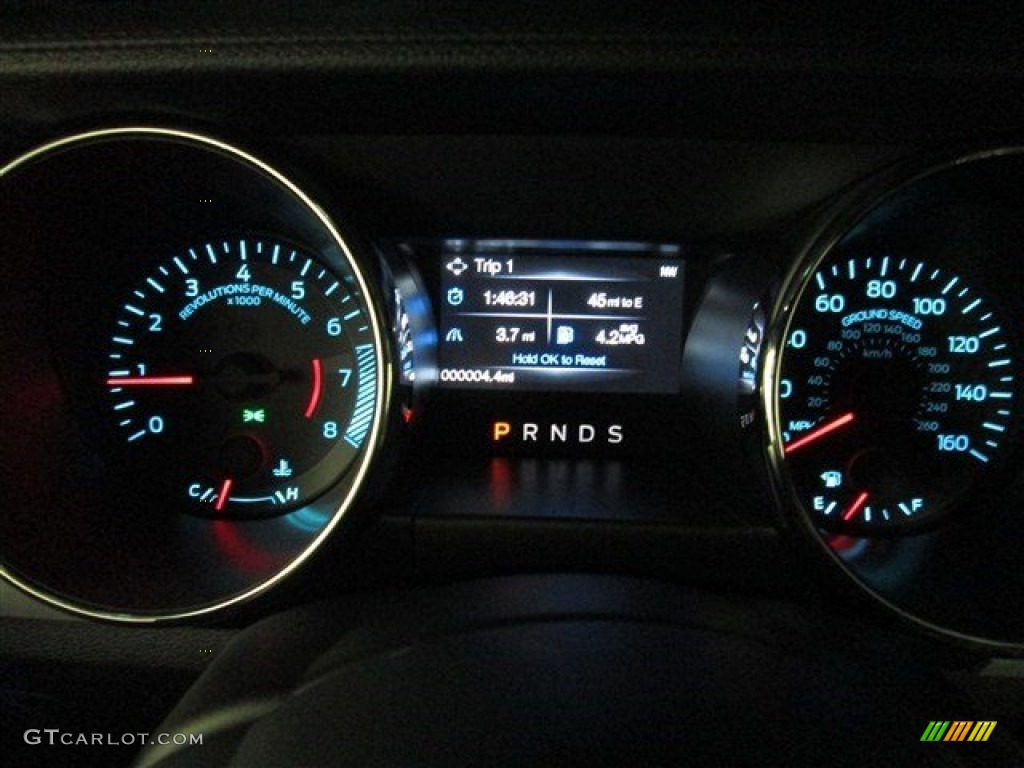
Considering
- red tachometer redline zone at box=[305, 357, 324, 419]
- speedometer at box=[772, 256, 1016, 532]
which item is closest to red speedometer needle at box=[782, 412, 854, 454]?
speedometer at box=[772, 256, 1016, 532]

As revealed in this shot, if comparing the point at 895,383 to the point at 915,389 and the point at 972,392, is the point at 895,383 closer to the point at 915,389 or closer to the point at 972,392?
the point at 915,389

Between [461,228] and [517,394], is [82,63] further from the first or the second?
[517,394]

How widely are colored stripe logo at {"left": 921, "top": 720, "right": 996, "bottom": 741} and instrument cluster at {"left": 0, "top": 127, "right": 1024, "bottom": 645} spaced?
1.00ft

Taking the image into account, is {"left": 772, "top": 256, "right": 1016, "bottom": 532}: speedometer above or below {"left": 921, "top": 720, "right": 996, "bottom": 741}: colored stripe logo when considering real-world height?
above

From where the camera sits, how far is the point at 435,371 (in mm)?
2172

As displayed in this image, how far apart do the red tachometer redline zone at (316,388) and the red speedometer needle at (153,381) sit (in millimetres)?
232

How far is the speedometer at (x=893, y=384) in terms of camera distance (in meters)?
2.03

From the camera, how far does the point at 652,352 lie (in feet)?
7.13

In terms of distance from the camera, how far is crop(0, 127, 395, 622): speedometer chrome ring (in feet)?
6.41

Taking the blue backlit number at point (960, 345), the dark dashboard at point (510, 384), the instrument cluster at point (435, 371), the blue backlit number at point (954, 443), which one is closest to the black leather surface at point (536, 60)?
the dark dashboard at point (510, 384)

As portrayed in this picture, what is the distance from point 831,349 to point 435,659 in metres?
1.04

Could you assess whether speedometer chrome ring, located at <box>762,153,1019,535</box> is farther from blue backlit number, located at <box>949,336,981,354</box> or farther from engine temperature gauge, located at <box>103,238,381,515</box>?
engine temperature gauge, located at <box>103,238,381,515</box>

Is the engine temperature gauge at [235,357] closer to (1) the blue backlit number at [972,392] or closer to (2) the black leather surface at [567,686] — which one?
(2) the black leather surface at [567,686]

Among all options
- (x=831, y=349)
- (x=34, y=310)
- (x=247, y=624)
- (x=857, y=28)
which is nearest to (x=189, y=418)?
(x=34, y=310)
